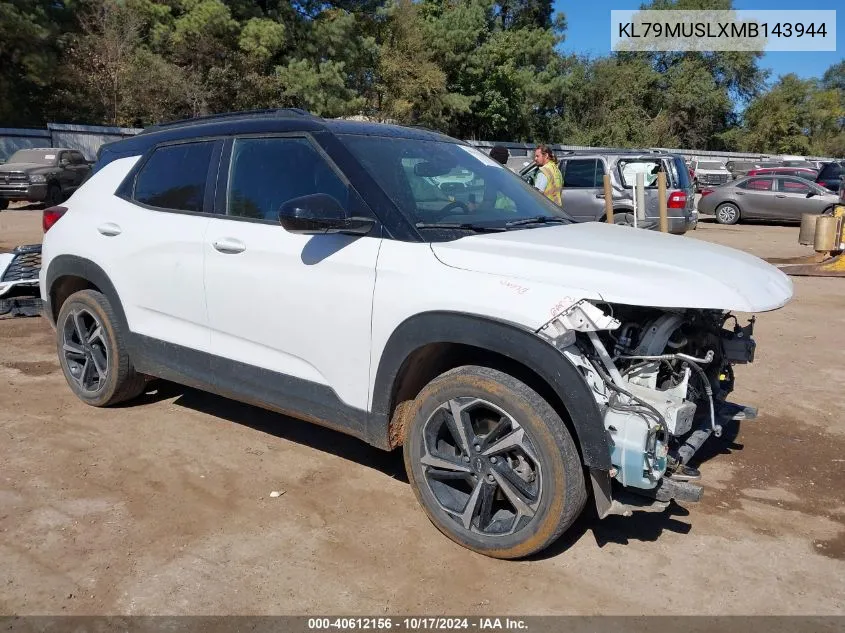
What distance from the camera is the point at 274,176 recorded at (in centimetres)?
388

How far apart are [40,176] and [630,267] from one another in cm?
2017

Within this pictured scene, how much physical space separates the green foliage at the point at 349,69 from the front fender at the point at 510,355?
95.0 ft

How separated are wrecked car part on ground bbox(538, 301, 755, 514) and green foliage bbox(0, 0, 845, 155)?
29.2m

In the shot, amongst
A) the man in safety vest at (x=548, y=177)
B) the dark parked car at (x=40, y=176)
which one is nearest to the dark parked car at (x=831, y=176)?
the man in safety vest at (x=548, y=177)

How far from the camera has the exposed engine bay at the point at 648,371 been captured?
280 cm

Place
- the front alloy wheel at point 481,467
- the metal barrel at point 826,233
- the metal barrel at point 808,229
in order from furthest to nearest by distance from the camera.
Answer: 1. the metal barrel at point 808,229
2. the metal barrel at point 826,233
3. the front alloy wheel at point 481,467

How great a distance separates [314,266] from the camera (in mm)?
3529

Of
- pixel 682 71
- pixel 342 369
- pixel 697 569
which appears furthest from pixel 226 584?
pixel 682 71

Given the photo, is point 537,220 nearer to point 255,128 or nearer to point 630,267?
point 630,267

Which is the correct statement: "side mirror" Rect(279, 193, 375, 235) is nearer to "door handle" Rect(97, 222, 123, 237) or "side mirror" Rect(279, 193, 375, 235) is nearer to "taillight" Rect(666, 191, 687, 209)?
"door handle" Rect(97, 222, 123, 237)

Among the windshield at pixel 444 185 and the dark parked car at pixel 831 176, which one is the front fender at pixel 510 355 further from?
the dark parked car at pixel 831 176

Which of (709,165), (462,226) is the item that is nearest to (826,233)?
(462,226)

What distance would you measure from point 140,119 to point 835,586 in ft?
116

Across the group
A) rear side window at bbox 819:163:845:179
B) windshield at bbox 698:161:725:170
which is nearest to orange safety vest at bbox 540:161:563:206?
rear side window at bbox 819:163:845:179
